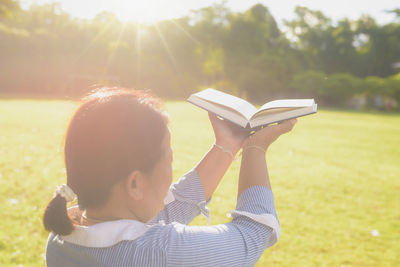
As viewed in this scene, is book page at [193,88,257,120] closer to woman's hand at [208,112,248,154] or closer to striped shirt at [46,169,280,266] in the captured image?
woman's hand at [208,112,248,154]

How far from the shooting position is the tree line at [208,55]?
37.1 meters

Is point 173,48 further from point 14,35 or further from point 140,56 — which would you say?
point 14,35

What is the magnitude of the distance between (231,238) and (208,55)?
5520cm

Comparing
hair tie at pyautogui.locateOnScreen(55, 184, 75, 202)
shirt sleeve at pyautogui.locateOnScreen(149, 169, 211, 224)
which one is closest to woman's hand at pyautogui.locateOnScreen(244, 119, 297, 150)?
shirt sleeve at pyautogui.locateOnScreen(149, 169, 211, 224)

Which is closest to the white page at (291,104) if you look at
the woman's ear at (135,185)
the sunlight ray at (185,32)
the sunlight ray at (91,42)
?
the woman's ear at (135,185)

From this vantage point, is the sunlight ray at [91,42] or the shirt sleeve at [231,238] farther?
the sunlight ray at [91,42]

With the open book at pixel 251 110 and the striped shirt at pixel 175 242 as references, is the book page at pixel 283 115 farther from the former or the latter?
the striped shirt at pixel 175 242

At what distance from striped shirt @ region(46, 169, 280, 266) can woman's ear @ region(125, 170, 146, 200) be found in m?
0.08

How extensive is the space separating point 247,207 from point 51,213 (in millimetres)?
583

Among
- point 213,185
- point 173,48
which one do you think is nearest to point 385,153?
point 213,185

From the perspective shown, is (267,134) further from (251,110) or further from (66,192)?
(66,192)

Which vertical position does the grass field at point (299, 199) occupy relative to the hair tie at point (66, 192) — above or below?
below

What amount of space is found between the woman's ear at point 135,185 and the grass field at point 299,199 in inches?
10.6

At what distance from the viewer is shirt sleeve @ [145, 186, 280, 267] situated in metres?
1.03
